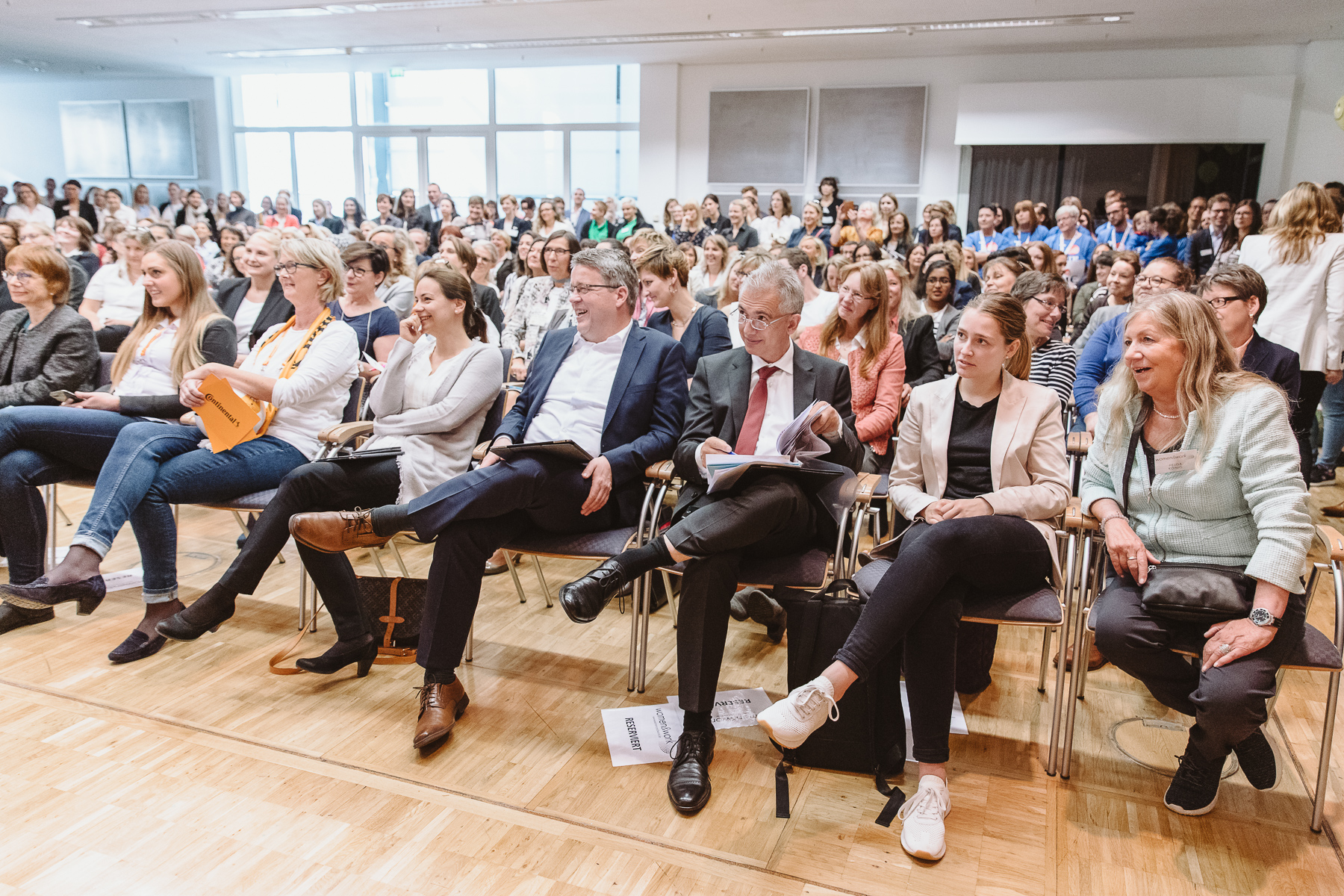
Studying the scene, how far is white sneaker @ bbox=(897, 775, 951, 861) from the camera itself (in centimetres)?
192

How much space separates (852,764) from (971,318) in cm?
119

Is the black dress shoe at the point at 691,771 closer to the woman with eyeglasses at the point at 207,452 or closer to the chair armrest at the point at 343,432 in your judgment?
the chair armrest at the point at 343,432

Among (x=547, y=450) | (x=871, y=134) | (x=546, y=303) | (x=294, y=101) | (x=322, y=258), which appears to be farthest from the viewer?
(x=294, y=101)

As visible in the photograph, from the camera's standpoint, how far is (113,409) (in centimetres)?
319

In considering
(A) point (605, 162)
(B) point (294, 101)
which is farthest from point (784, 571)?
(B) point (294, 101)

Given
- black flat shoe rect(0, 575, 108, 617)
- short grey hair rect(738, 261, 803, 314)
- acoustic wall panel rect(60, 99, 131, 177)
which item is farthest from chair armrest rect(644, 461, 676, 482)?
acoustic wall panel rect(60, 99, 131, 177)

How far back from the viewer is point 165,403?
316cm

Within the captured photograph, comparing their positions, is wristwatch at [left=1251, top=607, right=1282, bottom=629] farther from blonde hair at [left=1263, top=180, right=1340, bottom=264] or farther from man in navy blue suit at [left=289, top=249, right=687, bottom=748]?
blonde hair at [left=1263, top=180, right=1340, bottom=264]

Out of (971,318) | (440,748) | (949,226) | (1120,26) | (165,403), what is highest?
(1120,26)

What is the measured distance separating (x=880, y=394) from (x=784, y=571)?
1.32 metres

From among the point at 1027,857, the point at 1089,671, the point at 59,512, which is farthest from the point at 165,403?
the point at 1089,671

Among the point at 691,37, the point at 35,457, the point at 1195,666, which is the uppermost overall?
the point at 691,37

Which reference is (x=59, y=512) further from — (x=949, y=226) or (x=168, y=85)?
(x=168, y=85)

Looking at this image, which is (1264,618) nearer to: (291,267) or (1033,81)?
(291,267)
